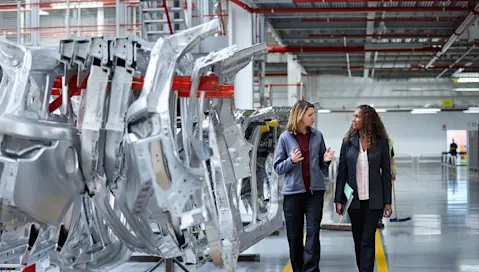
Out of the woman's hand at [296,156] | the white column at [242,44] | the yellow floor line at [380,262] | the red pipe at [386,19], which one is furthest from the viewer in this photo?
the red pipe at [386,19]

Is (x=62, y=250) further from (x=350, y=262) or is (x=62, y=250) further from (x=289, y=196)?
(x=350, y=262)

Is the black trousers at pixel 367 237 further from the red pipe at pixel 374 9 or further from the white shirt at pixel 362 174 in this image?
the red pipe at pixel 374 9

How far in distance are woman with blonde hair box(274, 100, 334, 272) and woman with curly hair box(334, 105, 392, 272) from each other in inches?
9.0

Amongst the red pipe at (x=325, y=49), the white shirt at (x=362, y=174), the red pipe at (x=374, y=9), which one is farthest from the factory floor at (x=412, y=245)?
the red pipe at (x=325, y=49)

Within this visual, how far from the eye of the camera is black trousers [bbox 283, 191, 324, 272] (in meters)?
7.54

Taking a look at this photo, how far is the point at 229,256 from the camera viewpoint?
6.03m

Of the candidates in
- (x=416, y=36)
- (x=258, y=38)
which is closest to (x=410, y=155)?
(x=416, y=36)

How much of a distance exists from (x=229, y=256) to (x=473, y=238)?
713cm

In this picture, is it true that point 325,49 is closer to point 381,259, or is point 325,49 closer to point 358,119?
point 381,259

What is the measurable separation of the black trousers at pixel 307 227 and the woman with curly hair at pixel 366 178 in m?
0.24

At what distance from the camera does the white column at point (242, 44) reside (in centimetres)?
1599

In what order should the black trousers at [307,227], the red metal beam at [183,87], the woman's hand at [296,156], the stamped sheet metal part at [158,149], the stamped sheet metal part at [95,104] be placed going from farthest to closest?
1. the black trousers at [307,227]
2. the woman's hand at [296,156]
3. the red metal beam at [183,87]
4. the stamped sheet metal part at [95,104]
5. the stamped sheet metal part at [158,149]

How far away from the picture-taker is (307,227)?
7602mm

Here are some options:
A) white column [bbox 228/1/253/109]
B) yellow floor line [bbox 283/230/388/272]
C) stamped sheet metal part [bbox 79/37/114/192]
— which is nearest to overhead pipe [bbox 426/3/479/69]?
white column [bbox 228/1/253/109]
